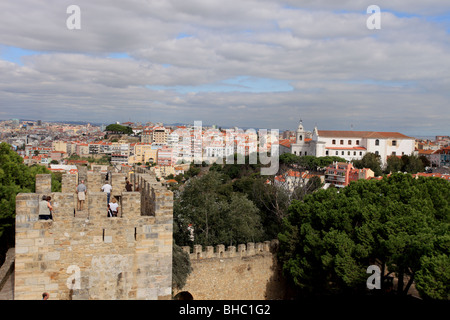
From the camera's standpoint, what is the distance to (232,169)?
226ft

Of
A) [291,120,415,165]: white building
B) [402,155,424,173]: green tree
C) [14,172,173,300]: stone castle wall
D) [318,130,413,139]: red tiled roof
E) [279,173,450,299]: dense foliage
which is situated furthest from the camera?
[318,130,413,139]: red tiled roof

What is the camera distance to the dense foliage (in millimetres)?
10633

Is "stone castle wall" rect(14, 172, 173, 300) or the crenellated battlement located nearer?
"stone castle wall" rect(14, 172, 173, 300)

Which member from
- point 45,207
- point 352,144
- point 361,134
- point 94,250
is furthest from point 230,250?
point 361,134

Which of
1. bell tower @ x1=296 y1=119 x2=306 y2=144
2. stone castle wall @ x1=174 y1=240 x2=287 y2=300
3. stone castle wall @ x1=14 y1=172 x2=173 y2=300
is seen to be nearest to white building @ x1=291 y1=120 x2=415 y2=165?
bell tower @ x1=296 y1=119 x2=306 y2=144

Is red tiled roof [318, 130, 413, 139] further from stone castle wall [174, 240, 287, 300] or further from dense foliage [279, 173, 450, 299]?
stone castle wall [174, 240, 287, 300]

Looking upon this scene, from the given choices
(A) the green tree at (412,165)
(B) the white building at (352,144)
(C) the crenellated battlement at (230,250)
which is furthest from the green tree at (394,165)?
(C) the crenellated battlement at (230,250)

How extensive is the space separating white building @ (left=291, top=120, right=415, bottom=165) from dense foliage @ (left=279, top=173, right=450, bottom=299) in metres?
65.0

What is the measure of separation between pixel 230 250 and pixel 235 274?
38.7 inches

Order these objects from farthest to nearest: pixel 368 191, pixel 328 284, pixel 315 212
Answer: pixel 368 191 < pixel 315 212 < pixel 328 284
